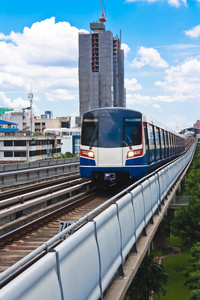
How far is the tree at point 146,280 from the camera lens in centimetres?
1590

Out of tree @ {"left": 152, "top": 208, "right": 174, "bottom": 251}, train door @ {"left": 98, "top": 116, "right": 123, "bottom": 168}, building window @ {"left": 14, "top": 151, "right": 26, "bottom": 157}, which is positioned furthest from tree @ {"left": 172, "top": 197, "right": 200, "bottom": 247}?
building window @ {"left": 14, "top": 151, "right": 26, "bottom": 157}

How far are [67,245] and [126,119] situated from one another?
1177cm

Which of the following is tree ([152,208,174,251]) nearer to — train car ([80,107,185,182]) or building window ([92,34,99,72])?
train car ([80,107,185,182])

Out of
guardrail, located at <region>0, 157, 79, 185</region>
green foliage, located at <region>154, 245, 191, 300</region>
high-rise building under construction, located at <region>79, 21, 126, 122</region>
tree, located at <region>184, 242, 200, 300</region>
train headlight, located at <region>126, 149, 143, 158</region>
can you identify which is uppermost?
high-rise building under construction, located at <region>79, 21, 126, 122</region>

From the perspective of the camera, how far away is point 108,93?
15800cm

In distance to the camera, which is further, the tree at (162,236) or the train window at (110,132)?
the tree at (162,236)

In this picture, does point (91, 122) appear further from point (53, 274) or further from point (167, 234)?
point (167, 234)

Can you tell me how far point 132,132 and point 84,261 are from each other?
11319mm

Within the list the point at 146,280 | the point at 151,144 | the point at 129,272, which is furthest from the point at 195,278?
the point at 129,272

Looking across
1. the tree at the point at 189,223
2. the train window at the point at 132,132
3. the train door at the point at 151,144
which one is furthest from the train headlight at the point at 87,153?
the tree at the point at 189,223

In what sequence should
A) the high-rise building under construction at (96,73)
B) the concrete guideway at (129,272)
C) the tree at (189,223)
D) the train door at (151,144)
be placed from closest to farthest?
the concrete guideway at (129,272)
the train door at (151,144)
the tree at (189,223)
the high-rise building under construction at (96,73)

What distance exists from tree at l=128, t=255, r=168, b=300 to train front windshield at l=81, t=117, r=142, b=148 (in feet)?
15.1

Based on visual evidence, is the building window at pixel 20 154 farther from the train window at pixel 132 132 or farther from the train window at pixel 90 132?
the train window at pixel 132 132

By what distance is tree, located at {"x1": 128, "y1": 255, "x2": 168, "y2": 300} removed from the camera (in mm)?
15898
